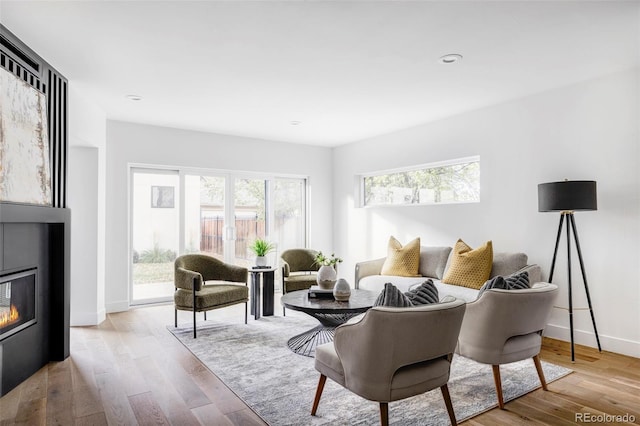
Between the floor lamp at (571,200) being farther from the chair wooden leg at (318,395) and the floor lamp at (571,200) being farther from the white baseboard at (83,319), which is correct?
the white baseboard at (83,319)

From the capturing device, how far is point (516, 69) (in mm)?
3619

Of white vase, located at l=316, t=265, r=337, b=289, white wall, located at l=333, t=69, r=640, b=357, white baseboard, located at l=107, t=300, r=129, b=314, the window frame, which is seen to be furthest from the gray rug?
the window frame

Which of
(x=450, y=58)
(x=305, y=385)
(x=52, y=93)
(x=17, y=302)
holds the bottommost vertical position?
(x=305, y=385)

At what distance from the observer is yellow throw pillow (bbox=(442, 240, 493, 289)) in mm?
4258

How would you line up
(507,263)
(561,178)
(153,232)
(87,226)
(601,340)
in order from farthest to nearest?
1. (153,232)
2. (87,226)
3. (507,263)
4. (561,178)
5. (601,340)

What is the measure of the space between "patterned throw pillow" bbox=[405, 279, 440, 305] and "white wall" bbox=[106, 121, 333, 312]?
4.39 meters

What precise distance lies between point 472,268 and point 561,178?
1.28 meters

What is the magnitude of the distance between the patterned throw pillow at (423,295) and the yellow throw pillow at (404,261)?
2742 mm

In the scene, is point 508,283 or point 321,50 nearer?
point 508,283

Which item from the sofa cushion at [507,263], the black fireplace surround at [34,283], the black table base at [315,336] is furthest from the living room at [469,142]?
the black table base at [315,336]

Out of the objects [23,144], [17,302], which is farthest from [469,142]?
[17,302]

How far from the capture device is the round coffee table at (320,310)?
11.2 feet

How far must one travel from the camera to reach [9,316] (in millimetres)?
2906

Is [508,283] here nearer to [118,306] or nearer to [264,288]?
[264,288]
